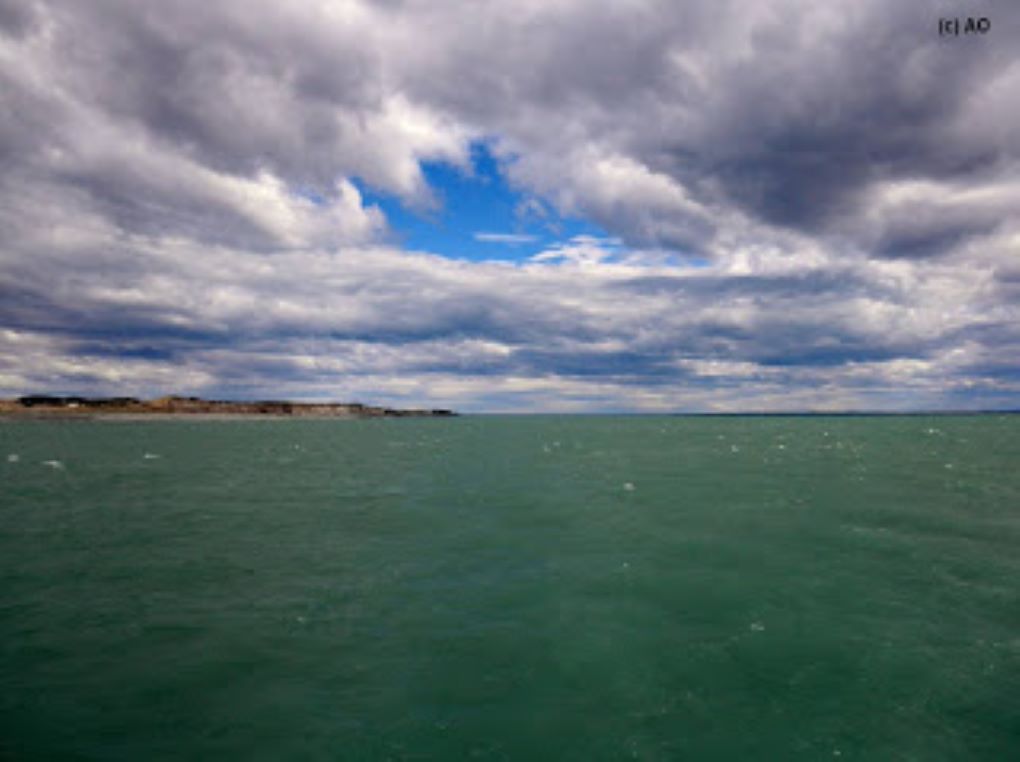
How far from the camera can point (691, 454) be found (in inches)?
2852

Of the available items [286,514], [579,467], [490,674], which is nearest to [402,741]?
[490,674]

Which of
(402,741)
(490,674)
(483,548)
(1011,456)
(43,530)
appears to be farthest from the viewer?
(1011,456)

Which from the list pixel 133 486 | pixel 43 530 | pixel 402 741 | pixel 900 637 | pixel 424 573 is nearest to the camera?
pixel 402 741

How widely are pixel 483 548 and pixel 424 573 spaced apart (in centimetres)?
400

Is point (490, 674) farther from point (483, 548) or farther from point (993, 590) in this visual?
point (993, 590)

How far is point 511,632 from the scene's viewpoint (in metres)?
15.1

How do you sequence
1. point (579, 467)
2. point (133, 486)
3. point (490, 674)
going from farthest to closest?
point (579, 467) → point (133, 486) → point (490, 674)

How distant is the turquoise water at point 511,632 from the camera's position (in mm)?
10531

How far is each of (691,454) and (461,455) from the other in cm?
2794

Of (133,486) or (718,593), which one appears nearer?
(718,593)

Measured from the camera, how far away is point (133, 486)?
42500mm

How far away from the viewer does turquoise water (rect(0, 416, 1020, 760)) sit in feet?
34.6

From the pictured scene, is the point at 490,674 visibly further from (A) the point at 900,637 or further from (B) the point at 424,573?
(A) the point at 900,637

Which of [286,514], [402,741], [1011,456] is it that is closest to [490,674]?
[402,741]
